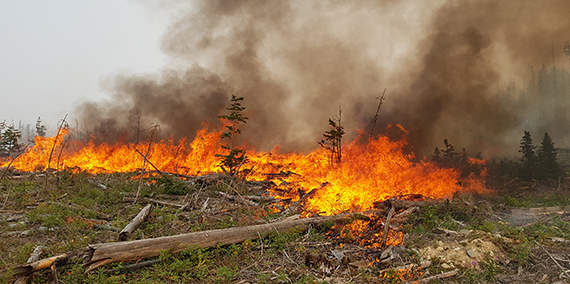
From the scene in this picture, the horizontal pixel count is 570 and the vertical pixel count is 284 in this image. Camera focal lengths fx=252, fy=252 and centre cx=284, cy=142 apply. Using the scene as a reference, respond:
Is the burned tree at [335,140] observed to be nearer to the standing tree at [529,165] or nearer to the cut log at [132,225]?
the cut log at [132,225]

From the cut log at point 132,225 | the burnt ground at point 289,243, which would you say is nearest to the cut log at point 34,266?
the burnt ground at point 289,243

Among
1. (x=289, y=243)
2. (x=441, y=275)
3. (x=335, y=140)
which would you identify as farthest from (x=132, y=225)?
(x=335, y=140)

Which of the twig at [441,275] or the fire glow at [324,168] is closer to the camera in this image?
the twig at [441,275]

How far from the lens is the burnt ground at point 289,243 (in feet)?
19.1

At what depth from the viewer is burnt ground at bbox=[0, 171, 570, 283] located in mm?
5812

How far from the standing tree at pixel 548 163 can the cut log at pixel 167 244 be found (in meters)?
22.4

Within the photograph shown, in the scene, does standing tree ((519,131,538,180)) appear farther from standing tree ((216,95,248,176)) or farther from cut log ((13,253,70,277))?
cut log ((13,253,70,277))

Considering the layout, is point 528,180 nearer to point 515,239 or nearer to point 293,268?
point 515,239

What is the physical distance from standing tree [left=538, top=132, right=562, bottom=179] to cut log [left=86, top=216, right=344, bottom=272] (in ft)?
73.6

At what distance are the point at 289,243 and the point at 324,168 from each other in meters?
8.31

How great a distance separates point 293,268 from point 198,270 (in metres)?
2.29

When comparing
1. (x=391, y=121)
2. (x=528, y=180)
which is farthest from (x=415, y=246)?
(x=391, y=121)

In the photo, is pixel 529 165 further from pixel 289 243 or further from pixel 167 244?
pixel 167 244

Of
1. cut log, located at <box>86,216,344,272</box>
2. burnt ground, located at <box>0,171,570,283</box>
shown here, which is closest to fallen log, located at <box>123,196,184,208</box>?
burnt ground, located at <box>0,171,570,283</box>
